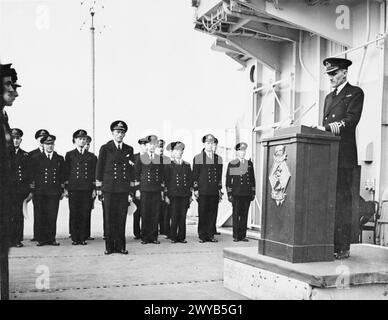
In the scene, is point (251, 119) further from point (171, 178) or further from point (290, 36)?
point (171, 178)

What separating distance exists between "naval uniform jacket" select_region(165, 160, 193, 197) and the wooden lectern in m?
4.23

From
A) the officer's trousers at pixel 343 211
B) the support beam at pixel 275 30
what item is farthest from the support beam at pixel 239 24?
the officer's trousers at pixel 343 211

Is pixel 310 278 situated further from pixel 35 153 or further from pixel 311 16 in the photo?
pixel 35 153

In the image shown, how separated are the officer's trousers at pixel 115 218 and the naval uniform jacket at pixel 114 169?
9 centimetres

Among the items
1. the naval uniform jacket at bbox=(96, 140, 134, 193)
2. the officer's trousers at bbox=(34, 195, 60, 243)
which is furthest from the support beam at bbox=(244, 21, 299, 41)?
the officer's trousers at bbox=(34, 195, 60, 243)

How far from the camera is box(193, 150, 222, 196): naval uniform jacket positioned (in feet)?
26.6

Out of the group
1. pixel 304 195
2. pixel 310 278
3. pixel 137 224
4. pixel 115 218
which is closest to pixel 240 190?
pixel 137 224

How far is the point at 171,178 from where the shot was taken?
810cm

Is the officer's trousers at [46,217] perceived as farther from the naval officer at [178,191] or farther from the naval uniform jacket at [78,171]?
the naval officer at [178,191]

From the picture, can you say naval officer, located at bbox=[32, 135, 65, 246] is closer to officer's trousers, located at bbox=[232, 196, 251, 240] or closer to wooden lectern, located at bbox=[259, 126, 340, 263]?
officer's trousers, located at bbox=[232, 196, 251, 240]

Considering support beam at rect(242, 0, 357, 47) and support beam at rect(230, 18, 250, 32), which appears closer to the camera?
support beam at rect(242, 0, 357, 47)

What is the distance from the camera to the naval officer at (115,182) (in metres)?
6.43

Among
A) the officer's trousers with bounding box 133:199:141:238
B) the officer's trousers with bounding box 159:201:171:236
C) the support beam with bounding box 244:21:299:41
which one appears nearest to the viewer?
the officer's trousers with bounding box 133:199:141:238
